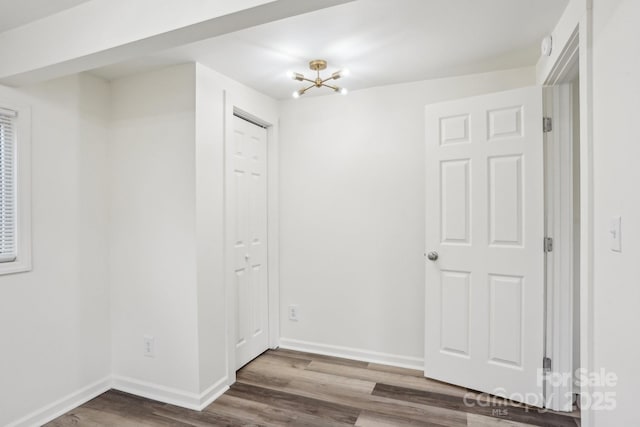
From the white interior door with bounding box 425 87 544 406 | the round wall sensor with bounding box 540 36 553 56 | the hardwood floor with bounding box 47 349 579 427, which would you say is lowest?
the hardwood floor with bounding box 47 349 579 427

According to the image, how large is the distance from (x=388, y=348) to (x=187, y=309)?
162 centimetres

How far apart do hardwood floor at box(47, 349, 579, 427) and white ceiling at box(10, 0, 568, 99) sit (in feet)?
7.41

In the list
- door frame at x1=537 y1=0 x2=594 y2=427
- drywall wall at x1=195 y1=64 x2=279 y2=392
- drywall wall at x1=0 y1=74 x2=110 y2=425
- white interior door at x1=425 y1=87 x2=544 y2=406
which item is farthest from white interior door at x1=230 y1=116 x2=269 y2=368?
door frame at x1=537 y1=0 x2=594 y2=427

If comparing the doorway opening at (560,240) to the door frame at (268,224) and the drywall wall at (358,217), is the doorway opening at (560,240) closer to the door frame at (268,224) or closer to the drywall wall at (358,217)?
the drywall wall at (358,217)

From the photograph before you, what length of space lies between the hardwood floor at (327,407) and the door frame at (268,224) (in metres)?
0.33

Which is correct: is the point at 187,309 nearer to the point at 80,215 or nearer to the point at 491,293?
the point at 80,215

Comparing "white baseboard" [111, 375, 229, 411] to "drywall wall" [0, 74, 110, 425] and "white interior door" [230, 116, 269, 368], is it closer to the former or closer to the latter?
"drywall wall" [0, 74, 110, 425]

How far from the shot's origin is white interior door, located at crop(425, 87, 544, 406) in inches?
86.7

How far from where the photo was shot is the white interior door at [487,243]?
7.22 ft

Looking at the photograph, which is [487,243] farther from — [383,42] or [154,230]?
[154,230]

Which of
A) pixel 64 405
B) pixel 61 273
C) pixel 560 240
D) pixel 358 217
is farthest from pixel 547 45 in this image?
pixel 64 405
